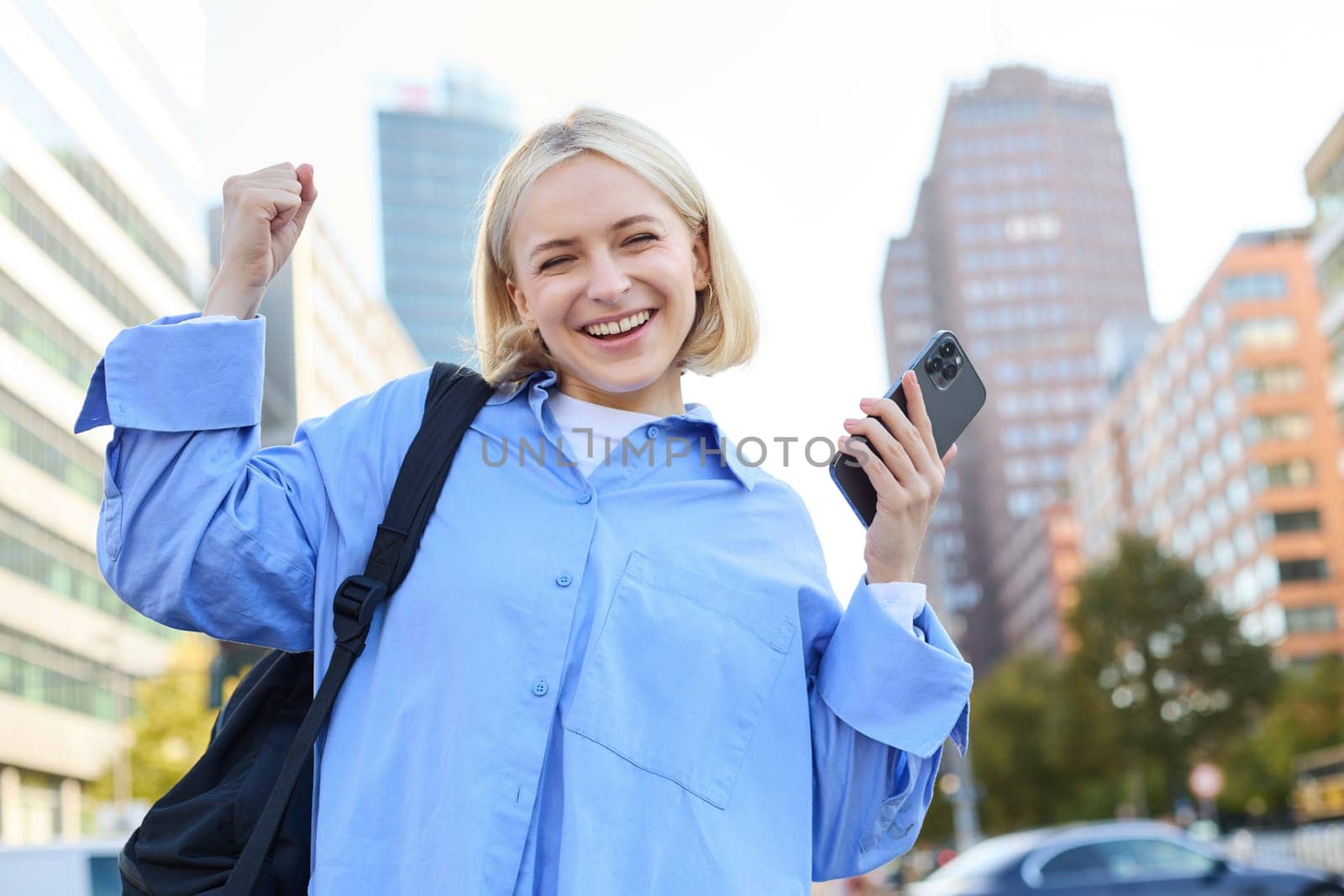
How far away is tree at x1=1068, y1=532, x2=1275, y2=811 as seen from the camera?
141 feet

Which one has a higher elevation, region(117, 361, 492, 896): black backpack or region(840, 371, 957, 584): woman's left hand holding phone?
region(840, 371, 957, 584): woman's left hand holding phone

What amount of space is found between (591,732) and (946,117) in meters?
145

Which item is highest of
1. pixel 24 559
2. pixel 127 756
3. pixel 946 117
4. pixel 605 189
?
pixel 946 117

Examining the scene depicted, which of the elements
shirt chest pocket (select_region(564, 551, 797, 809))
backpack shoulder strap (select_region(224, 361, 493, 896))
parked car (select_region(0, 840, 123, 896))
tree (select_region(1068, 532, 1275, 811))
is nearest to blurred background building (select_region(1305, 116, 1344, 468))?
tree (select_region(1068, 532, 1275, 811))

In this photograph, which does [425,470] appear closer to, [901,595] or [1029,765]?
[901,595]

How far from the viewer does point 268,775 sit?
186 centimetres

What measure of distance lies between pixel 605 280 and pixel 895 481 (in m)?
0.53

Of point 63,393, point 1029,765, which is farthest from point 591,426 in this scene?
point 1029,765

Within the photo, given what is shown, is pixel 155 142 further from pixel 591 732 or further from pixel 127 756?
pixel 591 732

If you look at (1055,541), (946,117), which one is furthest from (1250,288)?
(946,117)

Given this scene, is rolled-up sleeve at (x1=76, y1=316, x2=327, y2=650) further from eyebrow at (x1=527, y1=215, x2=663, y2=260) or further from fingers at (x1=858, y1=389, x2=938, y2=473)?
fingers at (x1=858, y1=389, x2=938, y2=473)

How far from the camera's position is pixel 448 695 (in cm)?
179

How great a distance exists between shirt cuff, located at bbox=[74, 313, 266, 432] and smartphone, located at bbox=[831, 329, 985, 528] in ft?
2.90

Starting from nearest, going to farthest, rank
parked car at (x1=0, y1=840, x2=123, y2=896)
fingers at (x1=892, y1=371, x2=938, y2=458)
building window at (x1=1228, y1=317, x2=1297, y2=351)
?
1. fingers at (x1=892, y1=371, x2=938, y2=458)
2. parked car at (x1=0, y1=840, x2=123, y2=896)
3. building window at (x1=1228, y1=317, x2=1297, y2=351)
